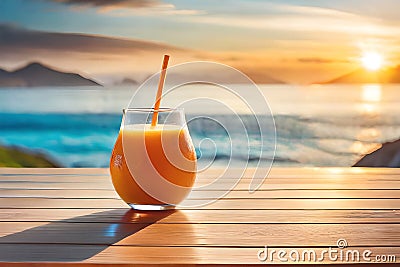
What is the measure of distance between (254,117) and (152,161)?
181 cm

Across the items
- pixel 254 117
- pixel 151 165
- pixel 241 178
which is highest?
pixel 151 165

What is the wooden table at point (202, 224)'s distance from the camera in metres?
0.72

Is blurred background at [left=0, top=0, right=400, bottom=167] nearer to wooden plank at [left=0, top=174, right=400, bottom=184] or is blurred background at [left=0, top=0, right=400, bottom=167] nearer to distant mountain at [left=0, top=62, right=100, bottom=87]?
distant mountain at [left=0, top=62, right=100, bottom=87]

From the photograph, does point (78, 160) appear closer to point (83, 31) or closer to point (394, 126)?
point (83, 31)

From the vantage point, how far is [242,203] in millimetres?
1042

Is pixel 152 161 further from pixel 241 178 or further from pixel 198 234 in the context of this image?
pixel 241 178

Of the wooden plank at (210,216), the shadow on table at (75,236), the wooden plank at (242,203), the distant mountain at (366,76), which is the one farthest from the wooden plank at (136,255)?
the distant mountain at (366,76)

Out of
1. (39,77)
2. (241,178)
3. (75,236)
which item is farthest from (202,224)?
(39,77)

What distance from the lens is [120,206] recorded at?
1024mm

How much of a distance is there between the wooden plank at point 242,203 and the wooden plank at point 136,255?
0.26 metres

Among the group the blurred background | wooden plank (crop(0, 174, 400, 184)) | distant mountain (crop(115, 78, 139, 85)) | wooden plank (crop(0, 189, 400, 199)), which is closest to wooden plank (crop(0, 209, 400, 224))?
wooden plank (crop(0, 189, 400, 199))

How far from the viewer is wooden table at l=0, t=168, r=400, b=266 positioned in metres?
0.72

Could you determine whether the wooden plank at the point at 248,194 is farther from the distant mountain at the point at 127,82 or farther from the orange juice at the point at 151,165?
the distant mountain at the point at 127,82

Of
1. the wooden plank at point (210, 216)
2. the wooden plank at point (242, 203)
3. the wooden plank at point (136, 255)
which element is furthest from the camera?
the wooden plank at point (242, 203)
